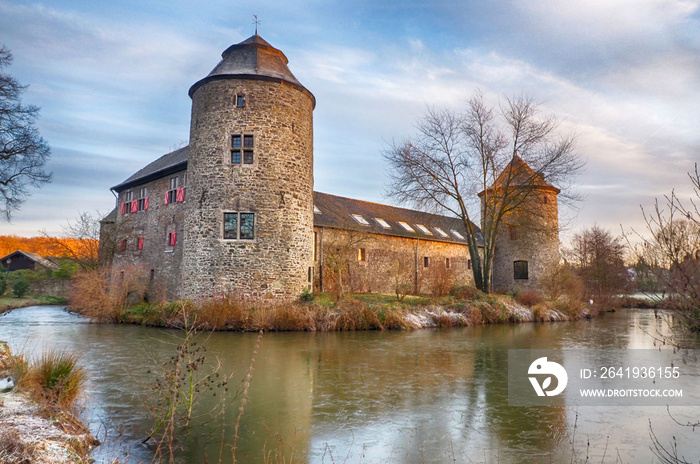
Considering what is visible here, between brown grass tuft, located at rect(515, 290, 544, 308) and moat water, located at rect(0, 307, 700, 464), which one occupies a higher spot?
brown grass tuft, located at rect(515, 290, 544, 308)

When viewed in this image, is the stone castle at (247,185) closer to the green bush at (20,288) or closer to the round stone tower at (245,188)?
the round stone tower at (245,188)

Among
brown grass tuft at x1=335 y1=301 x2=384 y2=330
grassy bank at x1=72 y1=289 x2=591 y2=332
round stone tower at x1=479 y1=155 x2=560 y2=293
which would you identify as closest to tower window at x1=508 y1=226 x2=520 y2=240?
round stone tower at x1=479 y1=155 x2=560 y2=293

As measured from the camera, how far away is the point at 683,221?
13.1 ft

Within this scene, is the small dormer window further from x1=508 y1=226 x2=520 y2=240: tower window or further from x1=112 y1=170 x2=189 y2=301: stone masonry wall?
x1=112 y1=170 x2=189 y2=301: stone masonry wall

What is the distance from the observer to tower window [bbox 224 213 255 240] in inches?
695

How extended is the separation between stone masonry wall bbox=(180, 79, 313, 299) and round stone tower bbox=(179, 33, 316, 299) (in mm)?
36

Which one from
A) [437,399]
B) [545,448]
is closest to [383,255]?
[437,399]

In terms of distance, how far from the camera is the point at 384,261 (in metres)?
27.2

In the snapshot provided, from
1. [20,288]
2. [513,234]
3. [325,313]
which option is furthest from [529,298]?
[20,288]

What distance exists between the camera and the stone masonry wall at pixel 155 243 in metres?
21.9

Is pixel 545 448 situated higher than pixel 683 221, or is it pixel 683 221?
pixel 683 221

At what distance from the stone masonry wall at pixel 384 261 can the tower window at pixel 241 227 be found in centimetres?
624

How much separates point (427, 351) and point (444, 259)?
19.5 meters

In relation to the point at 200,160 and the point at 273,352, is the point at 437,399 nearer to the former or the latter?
the point at 273,352
